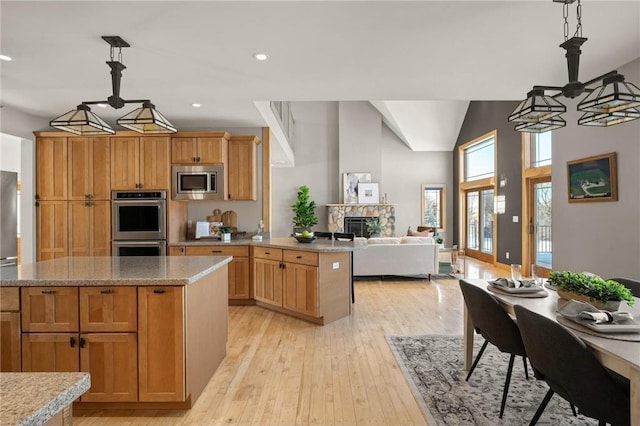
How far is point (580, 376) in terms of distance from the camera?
5.22ft

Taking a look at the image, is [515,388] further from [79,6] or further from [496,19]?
[79,6]

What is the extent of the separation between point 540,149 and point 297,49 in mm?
6135

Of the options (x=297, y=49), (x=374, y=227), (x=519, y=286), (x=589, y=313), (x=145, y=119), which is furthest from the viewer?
(x=374, y=227)

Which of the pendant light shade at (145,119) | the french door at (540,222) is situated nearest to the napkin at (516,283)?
the pendant light shade at (145,119)

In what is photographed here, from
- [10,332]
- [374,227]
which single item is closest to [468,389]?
[10,332]

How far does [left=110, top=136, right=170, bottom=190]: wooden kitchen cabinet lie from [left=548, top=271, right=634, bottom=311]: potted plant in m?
4.65

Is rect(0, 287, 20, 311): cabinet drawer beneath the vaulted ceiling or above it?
A: beneath

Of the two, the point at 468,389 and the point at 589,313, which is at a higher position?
the point at 589,313

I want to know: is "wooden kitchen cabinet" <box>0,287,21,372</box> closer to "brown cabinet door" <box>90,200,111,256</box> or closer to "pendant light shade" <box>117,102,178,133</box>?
"pendant light shade" <box>117,102,178,133</box>

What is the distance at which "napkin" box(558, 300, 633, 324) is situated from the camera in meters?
1.77

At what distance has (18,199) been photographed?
16.8ft

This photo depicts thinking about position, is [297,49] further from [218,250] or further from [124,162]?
[124,162]

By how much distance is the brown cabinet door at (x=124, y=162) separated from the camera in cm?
514

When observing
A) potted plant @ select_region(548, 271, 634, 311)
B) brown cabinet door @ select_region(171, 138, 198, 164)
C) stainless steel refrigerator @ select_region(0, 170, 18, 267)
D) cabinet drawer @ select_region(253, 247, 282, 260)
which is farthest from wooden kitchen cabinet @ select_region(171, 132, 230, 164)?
potted plant @ select_region(548, 271, 634, 311)
